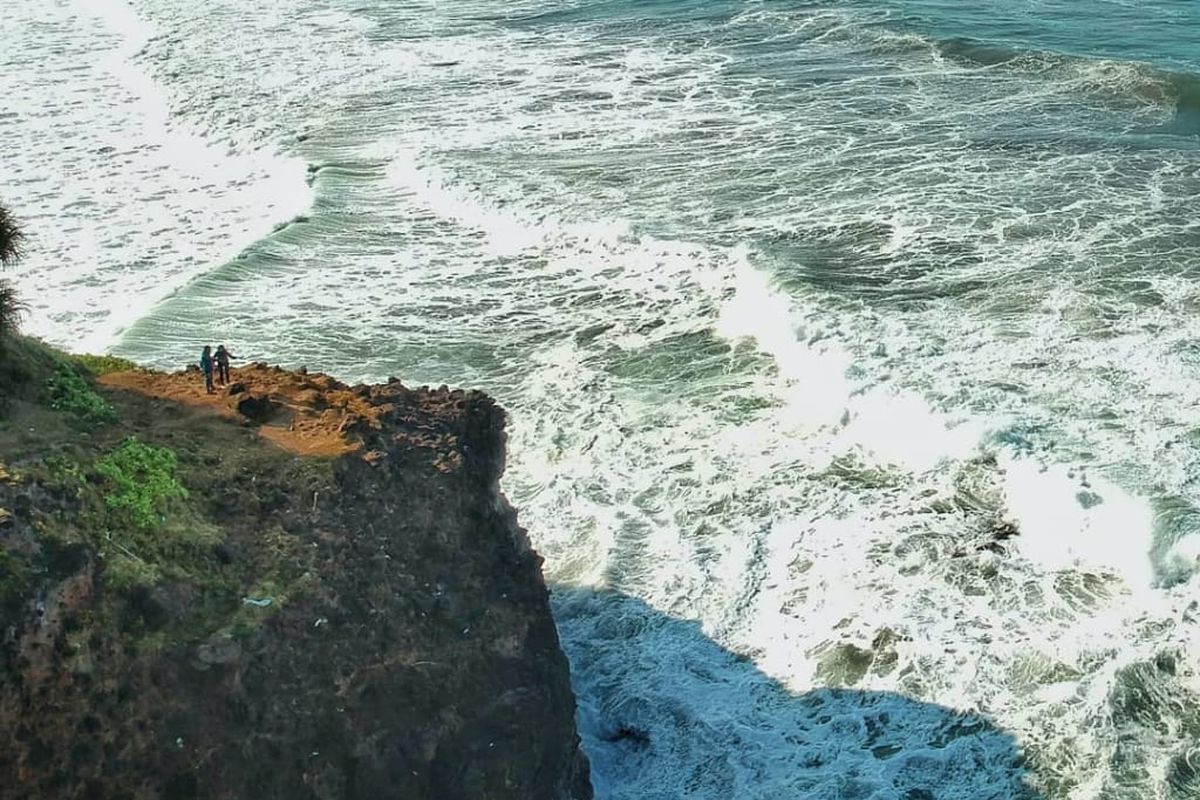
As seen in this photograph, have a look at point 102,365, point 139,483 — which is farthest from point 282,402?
point 139,483

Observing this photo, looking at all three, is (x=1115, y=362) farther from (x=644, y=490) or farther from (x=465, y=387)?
(x=465, y=387)

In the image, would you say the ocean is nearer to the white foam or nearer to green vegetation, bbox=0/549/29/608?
the white foam

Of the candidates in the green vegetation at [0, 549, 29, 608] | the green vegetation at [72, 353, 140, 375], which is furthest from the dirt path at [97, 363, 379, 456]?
the green vegetation at [0, 549, 29, 608]

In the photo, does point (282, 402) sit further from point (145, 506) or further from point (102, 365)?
point (145, 506)

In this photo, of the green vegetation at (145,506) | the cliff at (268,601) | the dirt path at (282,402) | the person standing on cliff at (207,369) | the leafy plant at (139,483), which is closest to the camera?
the cliff at (268,601)

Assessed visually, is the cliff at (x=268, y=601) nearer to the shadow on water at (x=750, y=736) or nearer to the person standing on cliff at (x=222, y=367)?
the person standing on cliff at (x=222, y=367)

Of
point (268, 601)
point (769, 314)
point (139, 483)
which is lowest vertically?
point (769, 314)

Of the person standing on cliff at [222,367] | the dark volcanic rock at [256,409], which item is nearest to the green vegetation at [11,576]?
the dark volcanic rock at [256,409]
